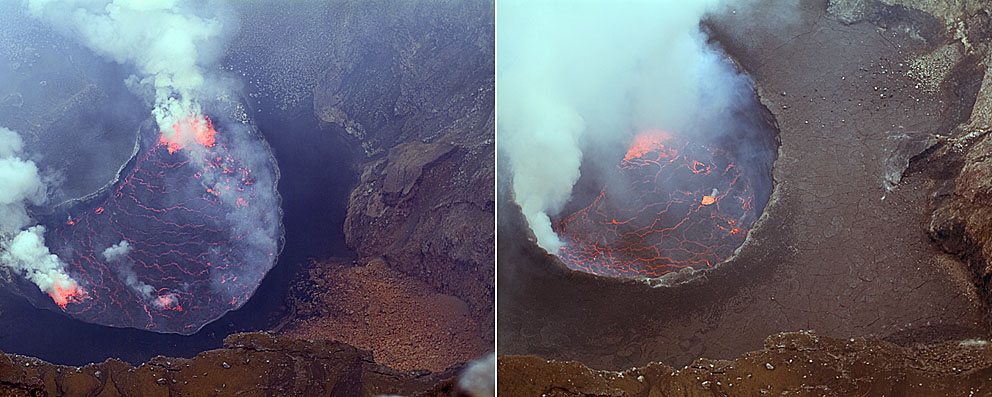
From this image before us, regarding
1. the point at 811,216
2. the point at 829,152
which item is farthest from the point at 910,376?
the point at 829,152

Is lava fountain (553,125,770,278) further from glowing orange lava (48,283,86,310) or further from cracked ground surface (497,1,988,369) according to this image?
glowing orange lava (48,283,86,310)

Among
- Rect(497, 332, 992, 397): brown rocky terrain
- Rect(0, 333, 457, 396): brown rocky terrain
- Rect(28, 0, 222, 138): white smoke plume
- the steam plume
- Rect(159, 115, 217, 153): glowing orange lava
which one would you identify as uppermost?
Rect(28, 0, 222, 138): white smoke plume

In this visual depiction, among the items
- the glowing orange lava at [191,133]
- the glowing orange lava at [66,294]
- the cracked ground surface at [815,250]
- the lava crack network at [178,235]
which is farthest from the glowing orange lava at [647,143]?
the glowing orange lava at [66,294]

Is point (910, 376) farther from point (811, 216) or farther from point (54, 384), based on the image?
point (54, 384)

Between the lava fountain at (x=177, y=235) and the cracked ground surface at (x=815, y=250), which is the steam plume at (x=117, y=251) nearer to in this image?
the lava fountain at (x=177, y=235)

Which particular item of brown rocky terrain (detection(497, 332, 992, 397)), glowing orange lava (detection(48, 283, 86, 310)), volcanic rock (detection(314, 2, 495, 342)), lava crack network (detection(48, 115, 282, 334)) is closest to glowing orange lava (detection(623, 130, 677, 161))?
volcanic rock (detection(314, 2, 495, 342))

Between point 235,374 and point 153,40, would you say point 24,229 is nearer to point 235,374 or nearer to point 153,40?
point 153,40

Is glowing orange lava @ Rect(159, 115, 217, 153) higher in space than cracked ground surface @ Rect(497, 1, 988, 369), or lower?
higher
